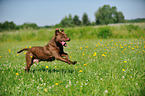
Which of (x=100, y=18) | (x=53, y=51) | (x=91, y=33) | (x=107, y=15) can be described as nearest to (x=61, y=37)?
(x=53, y=51)

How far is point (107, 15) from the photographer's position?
3413 inches

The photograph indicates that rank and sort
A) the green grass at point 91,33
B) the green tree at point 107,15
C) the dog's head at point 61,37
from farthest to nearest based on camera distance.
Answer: the green tree at point 107,15 < the green grass at point 91,33 < the dog's head at point 61,37

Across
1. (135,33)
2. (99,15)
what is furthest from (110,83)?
(99,15)

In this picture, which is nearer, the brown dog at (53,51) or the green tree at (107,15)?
the brown dog at (53,51)

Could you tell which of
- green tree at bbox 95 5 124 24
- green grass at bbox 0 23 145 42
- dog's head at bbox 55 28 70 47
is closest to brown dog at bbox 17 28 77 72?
dog's head at bbox 55 28 70 47

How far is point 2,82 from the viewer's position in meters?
3.63

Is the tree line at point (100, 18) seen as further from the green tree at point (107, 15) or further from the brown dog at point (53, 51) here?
the brown dog at point (53, 51)

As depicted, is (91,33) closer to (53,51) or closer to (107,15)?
(53,51)

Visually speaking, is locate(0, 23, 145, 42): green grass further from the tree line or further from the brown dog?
the tree line

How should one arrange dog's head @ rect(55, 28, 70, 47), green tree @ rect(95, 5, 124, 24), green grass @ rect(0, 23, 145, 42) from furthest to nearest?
green tree @ rect(95, 5, 124, 24) < green grass @ rect(0, 23, 145, 42) < dog's head @ rect(55, 28, 70, 47)

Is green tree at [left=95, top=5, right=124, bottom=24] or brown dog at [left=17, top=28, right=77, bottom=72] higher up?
green tree at [left=95, top=5, right=124, bottom=24]

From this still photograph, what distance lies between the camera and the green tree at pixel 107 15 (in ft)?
273

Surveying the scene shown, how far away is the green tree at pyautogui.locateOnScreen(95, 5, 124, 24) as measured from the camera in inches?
3270

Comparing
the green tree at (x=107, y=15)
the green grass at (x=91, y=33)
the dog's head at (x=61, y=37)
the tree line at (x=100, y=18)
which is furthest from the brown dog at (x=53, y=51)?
the green tree at (x=107, y=15)
